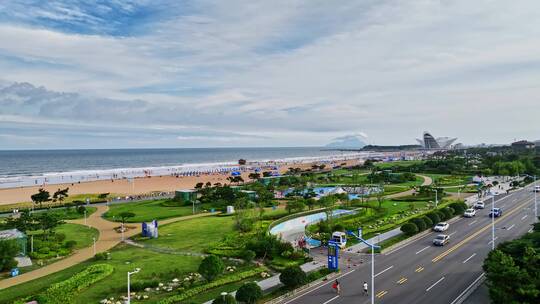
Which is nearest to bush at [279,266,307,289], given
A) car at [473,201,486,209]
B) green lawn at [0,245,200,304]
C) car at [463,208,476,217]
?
green lawn at [0,245,200,304]

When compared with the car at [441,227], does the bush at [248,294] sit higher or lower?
higher

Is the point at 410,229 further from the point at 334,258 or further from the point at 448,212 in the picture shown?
the point at 334,258

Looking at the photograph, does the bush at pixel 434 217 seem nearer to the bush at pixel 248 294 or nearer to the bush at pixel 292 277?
the bush at pixel 292 277

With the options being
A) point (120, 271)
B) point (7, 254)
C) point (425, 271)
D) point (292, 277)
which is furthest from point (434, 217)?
point (7, 254)

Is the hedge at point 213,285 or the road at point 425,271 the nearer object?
the hedge at point 213,285

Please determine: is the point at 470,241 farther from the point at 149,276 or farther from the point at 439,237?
the point at 149,276

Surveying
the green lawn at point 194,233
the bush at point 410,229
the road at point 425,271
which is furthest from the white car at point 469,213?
the green lawn at point 194,233
